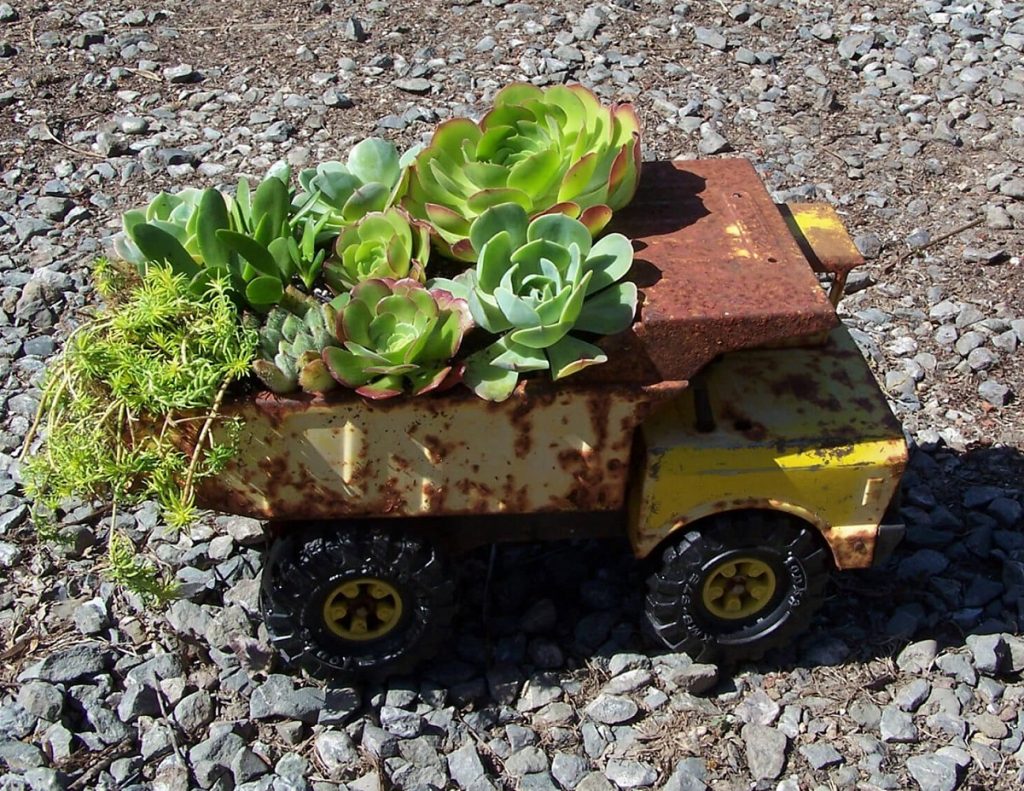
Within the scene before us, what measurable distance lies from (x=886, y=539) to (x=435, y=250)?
0.99m

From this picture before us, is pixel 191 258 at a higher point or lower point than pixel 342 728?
higher

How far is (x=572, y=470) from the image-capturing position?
2.15m

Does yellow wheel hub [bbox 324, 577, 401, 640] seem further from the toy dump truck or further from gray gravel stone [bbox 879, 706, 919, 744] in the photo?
gray gravel stone [bbox 879, 706, 919, 744]

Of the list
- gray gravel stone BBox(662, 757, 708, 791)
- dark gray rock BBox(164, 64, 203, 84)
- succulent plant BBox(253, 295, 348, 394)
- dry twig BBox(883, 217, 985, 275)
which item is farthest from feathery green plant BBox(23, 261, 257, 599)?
dark gray rock BBox(164, 64, 203, 84)

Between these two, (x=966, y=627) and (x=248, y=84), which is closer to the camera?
(x=966, y=627)

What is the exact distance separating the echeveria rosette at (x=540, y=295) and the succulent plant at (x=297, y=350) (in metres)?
0.23

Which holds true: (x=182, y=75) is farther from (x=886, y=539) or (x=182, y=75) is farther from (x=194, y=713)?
(x=886, y=539)

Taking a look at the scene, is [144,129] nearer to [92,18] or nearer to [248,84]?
Result: [248,84]

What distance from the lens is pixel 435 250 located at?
2.26 meters

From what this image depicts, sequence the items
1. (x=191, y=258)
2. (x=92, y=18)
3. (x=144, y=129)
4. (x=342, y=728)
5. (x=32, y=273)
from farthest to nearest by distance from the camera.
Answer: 1. (x=92, y=18)
2. (x=144, y=129)
3. (x=32, y=273)
4. (x=342, y=728)
5. (x=191, y=258)

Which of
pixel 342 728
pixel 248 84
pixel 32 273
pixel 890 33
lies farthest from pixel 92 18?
pixel 342 728

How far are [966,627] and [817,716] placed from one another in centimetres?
42

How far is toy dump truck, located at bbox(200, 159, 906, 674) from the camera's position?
205 cm

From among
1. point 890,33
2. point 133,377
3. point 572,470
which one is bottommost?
point 890,33
